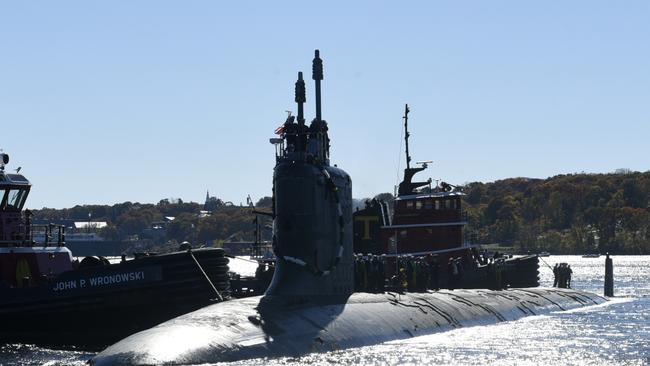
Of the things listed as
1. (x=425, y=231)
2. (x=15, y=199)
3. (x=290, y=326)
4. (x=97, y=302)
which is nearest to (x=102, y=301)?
(x=97, y=302)

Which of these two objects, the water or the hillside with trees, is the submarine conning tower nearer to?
the water

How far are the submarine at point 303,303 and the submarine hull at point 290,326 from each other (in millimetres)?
35

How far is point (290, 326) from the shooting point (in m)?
26.7

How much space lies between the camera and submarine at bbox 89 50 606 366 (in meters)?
23.8

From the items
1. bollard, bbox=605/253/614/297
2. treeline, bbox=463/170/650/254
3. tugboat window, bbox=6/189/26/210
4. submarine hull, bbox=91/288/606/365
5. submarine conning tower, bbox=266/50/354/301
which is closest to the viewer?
submarine hull, bbox=91/288/606/365

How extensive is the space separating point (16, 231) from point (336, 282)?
11.3 meters

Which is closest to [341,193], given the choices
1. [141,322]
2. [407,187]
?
[141,322]

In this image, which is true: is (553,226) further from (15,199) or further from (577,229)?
(15,199)

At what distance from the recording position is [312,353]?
2616 centimetres

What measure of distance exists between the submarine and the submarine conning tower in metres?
0.03

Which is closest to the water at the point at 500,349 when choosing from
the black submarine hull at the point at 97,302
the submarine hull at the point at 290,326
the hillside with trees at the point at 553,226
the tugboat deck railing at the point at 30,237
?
the submarine hull at the point at 290,326

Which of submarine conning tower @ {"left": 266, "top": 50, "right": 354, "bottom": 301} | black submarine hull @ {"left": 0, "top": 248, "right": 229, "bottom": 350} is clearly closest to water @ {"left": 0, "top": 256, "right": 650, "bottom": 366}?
black submarine hull @ {"left": 0, "top": 248, "right": 229, "bottom": 350}

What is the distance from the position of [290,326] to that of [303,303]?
2.59 m

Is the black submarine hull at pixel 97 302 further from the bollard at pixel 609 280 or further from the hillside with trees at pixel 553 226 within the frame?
the hillside with trees at pixel 553 226
